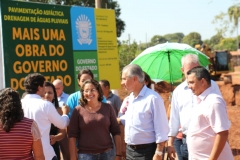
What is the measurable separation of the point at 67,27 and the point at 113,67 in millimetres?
1738

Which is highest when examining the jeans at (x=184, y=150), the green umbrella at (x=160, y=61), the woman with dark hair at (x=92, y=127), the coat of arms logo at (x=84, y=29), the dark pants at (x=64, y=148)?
the coat of arms logo at (x=84, y=29)

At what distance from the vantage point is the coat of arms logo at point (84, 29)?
10438 mm

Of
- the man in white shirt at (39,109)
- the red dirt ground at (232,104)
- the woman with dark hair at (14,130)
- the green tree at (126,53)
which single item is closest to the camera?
the woman with dark hair at (14,130)

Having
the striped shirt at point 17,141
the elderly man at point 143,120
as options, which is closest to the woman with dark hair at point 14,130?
the striped shirt at point 17,141

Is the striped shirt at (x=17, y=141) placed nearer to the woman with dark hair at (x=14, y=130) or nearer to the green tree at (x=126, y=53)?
the woman with dark hair at (x=14, y=130)

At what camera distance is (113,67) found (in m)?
11.4

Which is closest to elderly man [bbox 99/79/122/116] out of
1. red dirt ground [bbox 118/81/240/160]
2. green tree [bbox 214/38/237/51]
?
red dirt ground [bbox 118/81/240/160]

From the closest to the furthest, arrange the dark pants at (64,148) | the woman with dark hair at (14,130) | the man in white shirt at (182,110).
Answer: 1. the woman with dark hair at (14,130)
2. the man in white shirt at (182,110)
3. the dark pants at (64,148)

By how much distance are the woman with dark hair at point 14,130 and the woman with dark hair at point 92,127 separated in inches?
48.6

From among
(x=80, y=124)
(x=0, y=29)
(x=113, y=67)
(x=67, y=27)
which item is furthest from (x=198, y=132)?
(x=113, y=67)

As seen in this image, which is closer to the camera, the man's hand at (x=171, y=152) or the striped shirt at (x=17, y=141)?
the striped shirt at (x=17, y=141)

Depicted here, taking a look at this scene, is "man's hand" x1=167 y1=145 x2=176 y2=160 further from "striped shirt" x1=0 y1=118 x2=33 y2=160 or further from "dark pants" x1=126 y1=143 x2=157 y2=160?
"striped shirt" x1=0 y1=118 x2=33 y2=160

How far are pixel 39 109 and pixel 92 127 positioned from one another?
2.11 feet

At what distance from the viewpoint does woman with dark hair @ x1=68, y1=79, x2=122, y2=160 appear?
5547 mm
